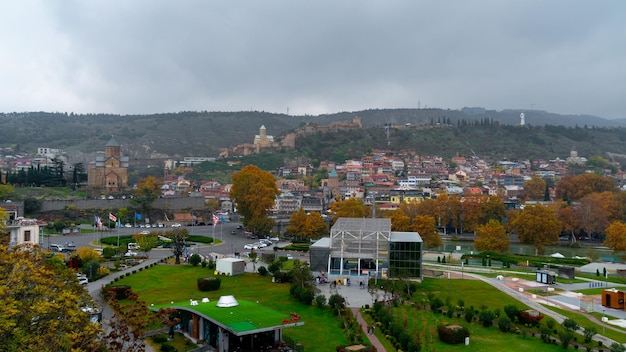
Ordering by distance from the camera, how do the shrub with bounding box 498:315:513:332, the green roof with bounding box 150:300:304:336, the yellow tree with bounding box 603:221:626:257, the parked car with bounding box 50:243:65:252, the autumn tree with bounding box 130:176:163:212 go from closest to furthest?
1. the green roof with bounding box 150:300:304:336
2. the shrub with bounding box 498:315:513:332
3. the parked car with bounding box 50:243:65:252
4. the yellow tree with bounding box 603:221:626:257
5. the autumn tree with bounding box 130:176:163:212

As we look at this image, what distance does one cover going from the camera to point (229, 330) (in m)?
20.7

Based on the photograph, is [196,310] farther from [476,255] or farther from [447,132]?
Result: [447,132]

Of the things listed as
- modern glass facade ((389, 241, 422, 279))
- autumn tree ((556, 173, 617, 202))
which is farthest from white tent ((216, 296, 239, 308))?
autumn tree ((556, 173, 617, 202))

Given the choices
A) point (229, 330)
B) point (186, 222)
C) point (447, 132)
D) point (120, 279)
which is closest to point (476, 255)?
point (120, 279)

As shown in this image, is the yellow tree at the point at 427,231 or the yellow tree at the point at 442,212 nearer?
the yellow tree at the point at 427,231

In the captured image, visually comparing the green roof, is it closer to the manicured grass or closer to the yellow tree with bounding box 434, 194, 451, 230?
the manicured grass

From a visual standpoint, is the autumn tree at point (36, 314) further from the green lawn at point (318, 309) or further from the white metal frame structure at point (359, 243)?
the white metal frame structure at point (359, 243)

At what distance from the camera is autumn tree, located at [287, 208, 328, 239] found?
57750 mm

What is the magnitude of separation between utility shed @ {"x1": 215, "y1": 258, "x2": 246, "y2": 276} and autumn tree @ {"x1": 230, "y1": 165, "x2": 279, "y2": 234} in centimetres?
2259

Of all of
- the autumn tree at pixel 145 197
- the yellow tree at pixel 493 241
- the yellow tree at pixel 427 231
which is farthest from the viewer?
the autumn tree at pixel 145 197

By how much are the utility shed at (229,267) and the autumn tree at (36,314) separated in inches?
854

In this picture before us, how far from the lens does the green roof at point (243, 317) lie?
68.7 feet

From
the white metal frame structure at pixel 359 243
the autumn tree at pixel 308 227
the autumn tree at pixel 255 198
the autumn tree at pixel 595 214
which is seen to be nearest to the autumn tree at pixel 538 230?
the autumn tree at pixel 595 214

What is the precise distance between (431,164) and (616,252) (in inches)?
3034
